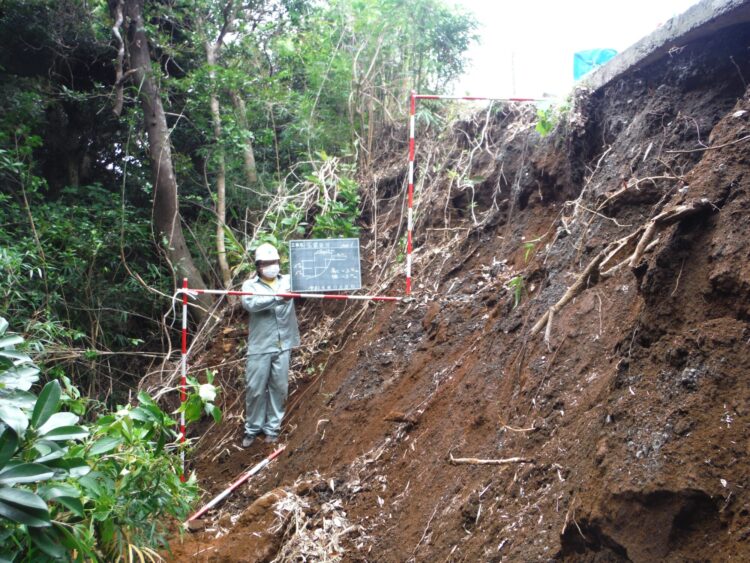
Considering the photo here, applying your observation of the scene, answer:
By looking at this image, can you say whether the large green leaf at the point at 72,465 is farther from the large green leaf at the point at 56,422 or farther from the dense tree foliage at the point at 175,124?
the dense tree foliage at the point at 175,124

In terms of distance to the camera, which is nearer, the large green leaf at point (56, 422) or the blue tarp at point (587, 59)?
the large green leaf at point (56, 422)

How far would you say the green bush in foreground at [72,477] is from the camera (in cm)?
202

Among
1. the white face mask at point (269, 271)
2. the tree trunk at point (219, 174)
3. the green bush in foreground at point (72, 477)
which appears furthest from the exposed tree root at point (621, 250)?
the tree trunk at point (219, 174)

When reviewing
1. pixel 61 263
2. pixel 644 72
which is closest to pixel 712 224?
pixel 644 72

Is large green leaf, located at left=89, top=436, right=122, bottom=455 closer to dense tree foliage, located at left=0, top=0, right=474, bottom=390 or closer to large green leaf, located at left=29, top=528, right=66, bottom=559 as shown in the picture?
large green leaf, located at left=29, top=528, right=66, bottom=559

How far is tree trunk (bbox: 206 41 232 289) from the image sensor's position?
31.0ft

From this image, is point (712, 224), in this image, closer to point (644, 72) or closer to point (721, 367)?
point (721, 367)

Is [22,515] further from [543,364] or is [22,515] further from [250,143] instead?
[250,143]

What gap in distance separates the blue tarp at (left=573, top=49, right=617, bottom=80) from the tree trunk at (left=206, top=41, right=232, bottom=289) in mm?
4901

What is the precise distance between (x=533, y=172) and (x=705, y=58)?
196 centimetres

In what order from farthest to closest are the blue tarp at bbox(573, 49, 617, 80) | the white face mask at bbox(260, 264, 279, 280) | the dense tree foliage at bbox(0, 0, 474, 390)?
1. the dense tree foliage at bbox(0, 0, 474, 390)
2. the blue tarp at bbox(573, 49, 617, 80)
3. the white face mask at bbox(260, 264, 279, 280)

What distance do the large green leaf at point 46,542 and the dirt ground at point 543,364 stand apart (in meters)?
1.57

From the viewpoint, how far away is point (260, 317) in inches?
251

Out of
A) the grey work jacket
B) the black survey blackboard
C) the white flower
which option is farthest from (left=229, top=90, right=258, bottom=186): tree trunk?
the white flower
